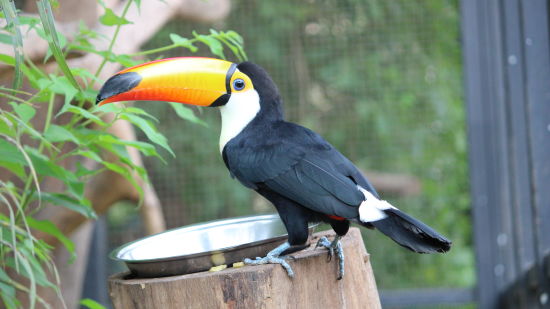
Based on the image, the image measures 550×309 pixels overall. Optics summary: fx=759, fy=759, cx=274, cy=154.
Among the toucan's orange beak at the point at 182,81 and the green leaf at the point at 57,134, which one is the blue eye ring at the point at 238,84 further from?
the green leaf at the point at 57,134

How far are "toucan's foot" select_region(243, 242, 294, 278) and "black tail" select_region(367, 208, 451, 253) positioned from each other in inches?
5.0

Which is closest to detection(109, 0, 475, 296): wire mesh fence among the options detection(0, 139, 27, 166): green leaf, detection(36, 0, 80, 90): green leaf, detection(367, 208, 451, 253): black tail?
detection(0, 139, 27, 166): green leaf

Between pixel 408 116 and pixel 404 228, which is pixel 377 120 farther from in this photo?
pixel 404 228

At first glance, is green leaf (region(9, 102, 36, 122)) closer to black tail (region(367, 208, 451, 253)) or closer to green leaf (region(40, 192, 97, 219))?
green leaf (region(40, 192, 97, 219))

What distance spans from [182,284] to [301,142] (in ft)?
0.90

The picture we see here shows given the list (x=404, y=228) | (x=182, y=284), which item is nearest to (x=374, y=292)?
(x=404, y=228)

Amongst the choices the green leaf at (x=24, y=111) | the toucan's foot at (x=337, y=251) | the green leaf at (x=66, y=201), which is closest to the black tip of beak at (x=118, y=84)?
the green leaf at (x=24, y=111)

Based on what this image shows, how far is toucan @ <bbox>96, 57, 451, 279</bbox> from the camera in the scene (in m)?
1.00

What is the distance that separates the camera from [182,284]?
0.96m

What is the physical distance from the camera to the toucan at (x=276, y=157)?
3.27ft

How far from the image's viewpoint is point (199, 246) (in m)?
1.18

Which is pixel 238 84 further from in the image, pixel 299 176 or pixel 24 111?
pixel 24 111

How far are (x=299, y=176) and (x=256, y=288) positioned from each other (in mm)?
174

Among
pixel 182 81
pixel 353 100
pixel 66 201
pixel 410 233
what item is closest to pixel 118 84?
pixel 182 81
